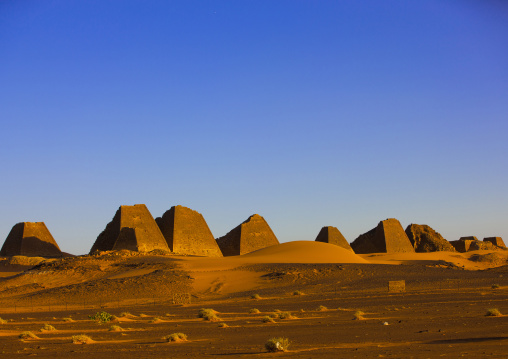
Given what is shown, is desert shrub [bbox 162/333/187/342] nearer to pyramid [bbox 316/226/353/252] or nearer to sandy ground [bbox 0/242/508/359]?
sandy ground [bbox 0/242/508/359]

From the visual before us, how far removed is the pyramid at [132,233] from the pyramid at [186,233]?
5.06 feet

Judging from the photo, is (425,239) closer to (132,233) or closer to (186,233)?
(186,233)

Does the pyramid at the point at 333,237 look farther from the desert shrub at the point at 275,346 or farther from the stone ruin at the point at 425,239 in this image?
the desert shrub at the point at 275,346

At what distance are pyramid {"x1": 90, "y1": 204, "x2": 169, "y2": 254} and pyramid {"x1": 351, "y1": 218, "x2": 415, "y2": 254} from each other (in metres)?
26.4

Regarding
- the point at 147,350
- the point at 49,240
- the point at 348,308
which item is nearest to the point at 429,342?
the point at 147,350

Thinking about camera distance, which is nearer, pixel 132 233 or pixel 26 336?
pixel 26 336

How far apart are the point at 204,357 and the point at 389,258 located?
156 feet

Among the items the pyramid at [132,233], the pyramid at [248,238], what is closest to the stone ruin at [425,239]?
the pyramid at [248,238]

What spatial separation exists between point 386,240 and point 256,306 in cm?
4185

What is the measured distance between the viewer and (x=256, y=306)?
25484 mm

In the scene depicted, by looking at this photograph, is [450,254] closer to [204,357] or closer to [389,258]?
[389,258]

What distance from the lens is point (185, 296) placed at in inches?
1208

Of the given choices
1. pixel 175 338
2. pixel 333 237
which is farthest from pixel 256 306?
pixel 333 237

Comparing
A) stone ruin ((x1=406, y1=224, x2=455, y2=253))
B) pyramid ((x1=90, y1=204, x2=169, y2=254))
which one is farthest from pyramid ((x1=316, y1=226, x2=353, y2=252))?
pyramid ((x1=90, y1=204, x2=169, y2=254))
